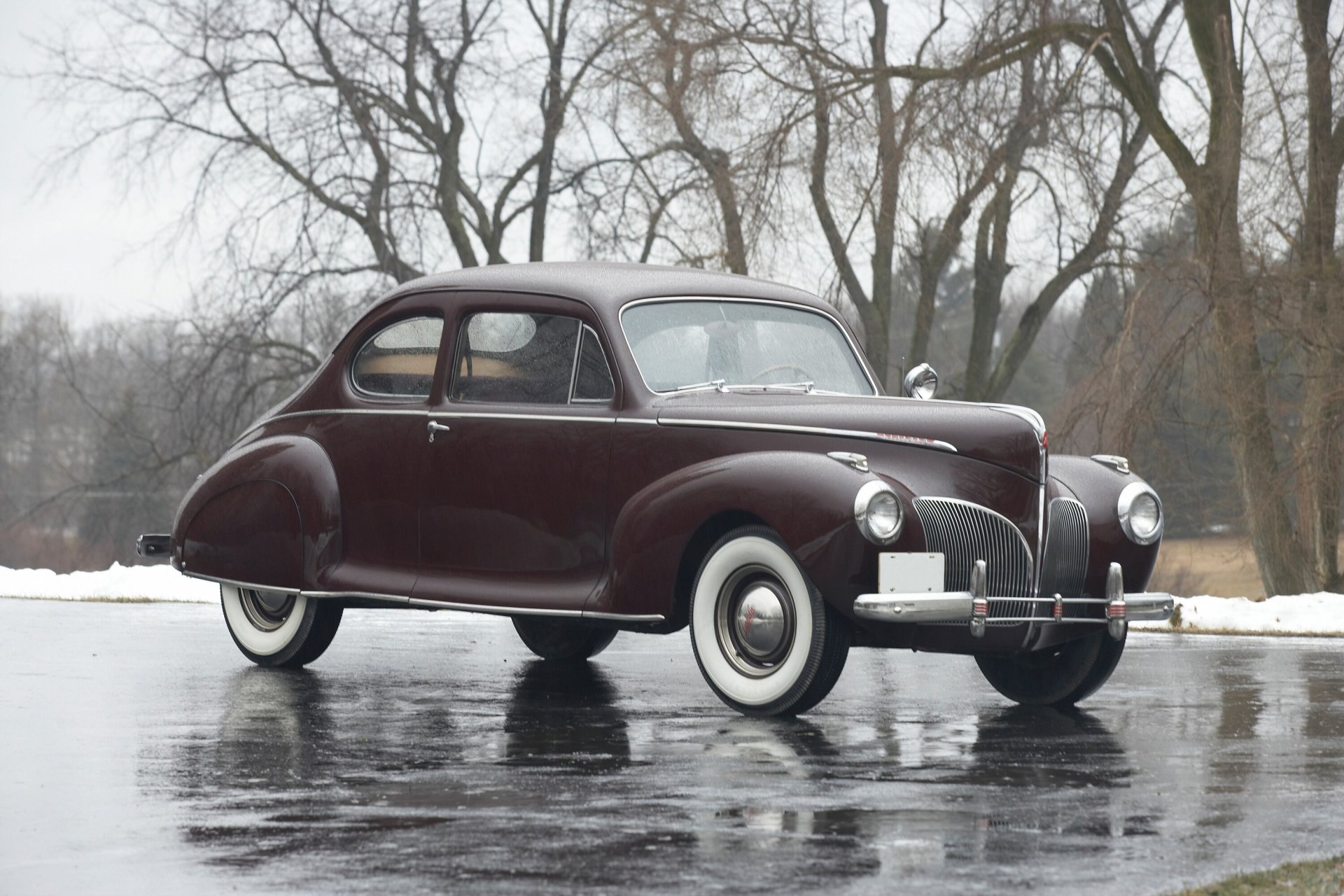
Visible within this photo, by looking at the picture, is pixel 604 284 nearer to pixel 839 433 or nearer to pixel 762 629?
pixel 839 433

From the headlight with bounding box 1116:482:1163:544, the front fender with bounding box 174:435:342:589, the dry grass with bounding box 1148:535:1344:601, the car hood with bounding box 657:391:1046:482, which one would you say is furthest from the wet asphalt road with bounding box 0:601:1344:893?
the dry grass with bounding box 1148:535:1344:601

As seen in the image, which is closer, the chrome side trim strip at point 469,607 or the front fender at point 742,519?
the front fender at point 742,519

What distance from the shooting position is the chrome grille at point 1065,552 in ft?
26.3

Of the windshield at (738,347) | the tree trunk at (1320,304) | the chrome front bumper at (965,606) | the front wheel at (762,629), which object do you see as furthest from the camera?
the tree trunk at (1320,304)

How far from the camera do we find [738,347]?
9.05 metres

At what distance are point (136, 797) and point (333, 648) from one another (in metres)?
5.39

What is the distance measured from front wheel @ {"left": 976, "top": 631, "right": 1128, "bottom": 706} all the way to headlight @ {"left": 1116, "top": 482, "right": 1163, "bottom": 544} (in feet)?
1.55

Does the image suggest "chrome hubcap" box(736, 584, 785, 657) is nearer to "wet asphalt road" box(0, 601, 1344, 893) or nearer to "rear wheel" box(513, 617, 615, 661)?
"wet asphalt road" box(0, 601, 1344, 893)

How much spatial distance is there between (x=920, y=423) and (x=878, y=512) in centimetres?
60

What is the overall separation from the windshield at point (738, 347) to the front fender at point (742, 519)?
0.76 m

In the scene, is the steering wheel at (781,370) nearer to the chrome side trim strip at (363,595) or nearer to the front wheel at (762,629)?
the front wheel at (762,629)

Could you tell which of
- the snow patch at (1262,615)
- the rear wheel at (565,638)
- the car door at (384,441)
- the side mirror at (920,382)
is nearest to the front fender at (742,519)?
the car door at (384,441)

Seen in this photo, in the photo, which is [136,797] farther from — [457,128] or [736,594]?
[457,128]

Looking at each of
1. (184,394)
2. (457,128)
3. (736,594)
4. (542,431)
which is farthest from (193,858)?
(457,128)
